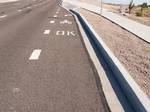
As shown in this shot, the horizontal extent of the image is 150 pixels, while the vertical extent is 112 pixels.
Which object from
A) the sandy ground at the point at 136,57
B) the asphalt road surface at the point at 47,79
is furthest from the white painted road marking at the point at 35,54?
the sandy ground at the point at 136,57

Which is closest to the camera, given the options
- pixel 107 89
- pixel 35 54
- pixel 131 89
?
pixel 131 89

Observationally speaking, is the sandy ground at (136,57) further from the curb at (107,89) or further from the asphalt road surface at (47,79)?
the asphalt road surface at (47,79)

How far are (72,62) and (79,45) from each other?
3.58 metres

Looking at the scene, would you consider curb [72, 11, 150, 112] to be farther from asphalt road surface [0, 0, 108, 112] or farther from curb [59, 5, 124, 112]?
asphalt road surface [0, 0, 108, 112]

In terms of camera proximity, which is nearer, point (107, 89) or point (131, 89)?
point (131, 89)

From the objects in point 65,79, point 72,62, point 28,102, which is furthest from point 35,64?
point 28,102

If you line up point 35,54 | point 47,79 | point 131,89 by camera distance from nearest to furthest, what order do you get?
point 131,89, point 47,79, point 35,54

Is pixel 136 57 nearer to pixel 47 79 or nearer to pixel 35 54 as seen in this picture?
pixel 35 54

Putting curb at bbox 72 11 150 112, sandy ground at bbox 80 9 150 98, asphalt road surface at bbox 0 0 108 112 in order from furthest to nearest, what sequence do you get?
sandy ground at bbox 80 9 150 98, asphalt road surface at bbox 0 0 108 112, curb at bbox 72 11 150 112

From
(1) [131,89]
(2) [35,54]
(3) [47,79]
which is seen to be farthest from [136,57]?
(1) [131,89]

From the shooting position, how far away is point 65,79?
8.38m

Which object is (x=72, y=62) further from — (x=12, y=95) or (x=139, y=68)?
(x=12, y=95)

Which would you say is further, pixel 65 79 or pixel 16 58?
pixel 16 58

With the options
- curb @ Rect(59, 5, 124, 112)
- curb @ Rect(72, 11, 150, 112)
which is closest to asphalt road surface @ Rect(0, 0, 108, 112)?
curb @ Rect(59, 5, 124, 112)
